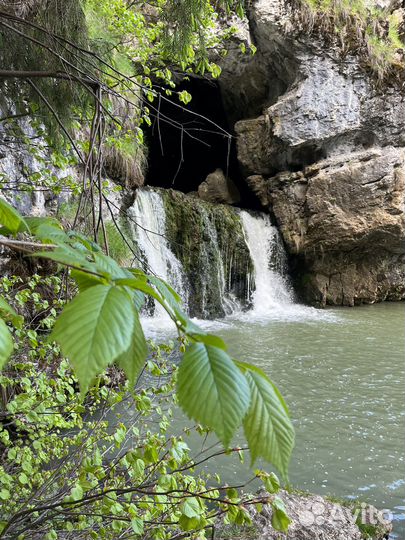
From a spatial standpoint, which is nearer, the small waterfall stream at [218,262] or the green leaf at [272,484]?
the green leaf at [272,484]

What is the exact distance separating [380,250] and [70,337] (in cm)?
1133

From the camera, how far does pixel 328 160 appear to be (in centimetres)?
1012

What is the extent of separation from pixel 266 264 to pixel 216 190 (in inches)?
107

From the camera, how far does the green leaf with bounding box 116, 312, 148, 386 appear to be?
1.69 feet

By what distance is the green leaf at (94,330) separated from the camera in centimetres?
40

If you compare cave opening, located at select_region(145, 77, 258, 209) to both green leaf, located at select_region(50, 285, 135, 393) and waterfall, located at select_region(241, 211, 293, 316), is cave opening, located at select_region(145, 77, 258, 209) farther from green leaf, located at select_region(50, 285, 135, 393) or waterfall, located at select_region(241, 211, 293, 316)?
green leaf, located at select_region(50, 285, 135, 393)

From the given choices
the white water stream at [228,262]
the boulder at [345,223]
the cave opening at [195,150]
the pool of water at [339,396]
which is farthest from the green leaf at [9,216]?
the cave opening at [195,150]

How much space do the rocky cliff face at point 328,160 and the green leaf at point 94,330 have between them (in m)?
10.1

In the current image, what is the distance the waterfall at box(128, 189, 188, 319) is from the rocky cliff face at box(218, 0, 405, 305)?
3.21m

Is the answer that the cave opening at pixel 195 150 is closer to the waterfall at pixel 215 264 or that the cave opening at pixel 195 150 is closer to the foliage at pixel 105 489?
the waterfall at pixel 215 264

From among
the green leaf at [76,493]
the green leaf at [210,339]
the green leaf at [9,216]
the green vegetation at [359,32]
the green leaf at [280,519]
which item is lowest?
the green leaf at [76,493]

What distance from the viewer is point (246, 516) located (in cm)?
126

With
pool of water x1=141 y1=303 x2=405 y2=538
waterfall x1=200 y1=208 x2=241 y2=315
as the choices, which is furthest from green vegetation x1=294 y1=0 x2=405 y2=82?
pool of water x1=141 y1=303 x2=405 y2=538

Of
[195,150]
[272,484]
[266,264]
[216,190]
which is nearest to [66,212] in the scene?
[272,484]
